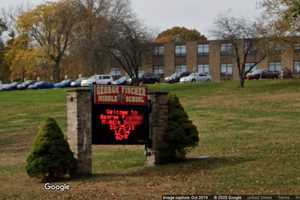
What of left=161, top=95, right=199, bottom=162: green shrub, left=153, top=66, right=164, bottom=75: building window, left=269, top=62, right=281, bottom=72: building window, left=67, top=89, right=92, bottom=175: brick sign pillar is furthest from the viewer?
left=153, top=66, right=164, bottom=75: building window

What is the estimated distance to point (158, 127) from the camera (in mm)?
18812

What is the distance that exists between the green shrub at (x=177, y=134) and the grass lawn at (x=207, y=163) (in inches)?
17.5

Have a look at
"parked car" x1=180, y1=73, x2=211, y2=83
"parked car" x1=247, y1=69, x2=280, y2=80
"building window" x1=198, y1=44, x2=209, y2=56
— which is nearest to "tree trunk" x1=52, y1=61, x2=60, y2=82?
"parked car" x1=180, y1=73, x2=211, y2=83

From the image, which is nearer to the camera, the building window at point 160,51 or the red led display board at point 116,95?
the red led display board at point 116,95

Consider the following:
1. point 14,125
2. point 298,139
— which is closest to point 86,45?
point 14,125

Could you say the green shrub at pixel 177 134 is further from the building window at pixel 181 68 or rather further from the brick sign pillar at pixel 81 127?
the building window at pixel 181 68

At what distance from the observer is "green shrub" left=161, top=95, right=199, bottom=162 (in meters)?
18.5

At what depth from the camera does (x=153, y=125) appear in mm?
18766

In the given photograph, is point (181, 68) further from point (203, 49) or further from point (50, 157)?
point (50, 157)

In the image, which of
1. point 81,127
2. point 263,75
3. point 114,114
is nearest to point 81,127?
point 81,127

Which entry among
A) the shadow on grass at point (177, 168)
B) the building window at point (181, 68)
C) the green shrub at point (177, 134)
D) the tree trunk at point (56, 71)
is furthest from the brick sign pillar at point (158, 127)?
the building window at point (181, 68)

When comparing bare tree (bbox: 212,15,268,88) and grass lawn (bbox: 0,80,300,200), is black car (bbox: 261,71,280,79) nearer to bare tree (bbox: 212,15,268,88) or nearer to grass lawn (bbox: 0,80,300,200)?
bare tree (bbox: 212,15,268,88)

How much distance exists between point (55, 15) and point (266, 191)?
88.0m

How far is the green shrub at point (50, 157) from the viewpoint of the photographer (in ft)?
54.5
